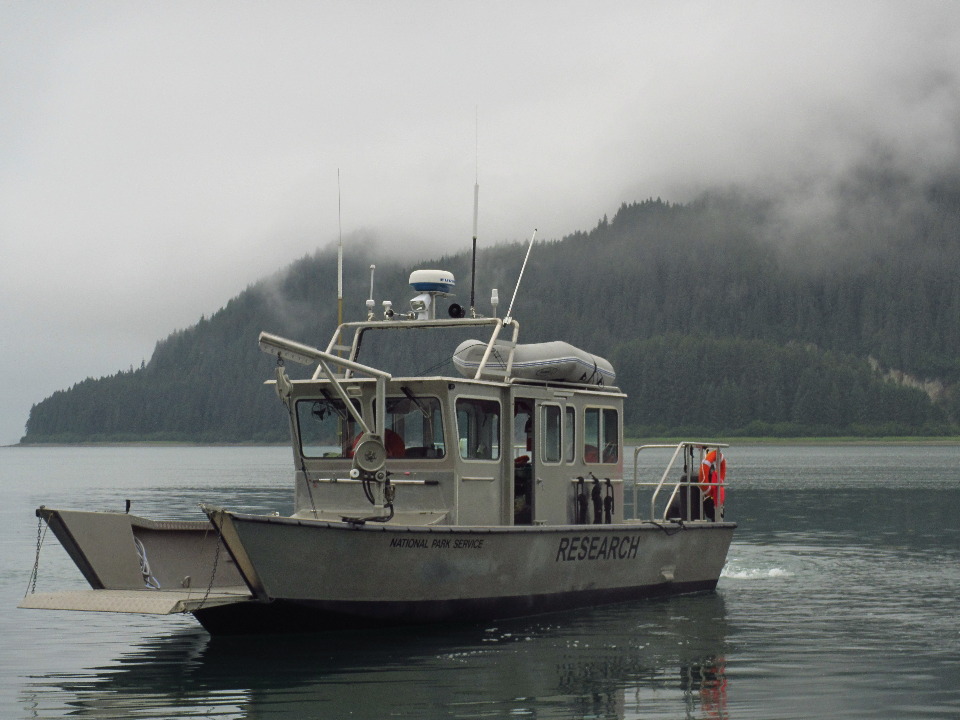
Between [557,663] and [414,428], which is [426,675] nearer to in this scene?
[557,663]

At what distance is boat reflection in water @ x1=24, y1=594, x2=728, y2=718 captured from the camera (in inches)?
449

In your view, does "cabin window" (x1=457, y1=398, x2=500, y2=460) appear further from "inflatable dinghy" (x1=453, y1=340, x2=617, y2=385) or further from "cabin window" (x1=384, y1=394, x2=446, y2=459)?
"inflatable dinghy" (x1=453, y1=340, x2=617, y2=385)

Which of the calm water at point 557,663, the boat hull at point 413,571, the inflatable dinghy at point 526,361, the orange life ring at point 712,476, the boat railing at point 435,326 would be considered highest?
the boat railing at point 435,326

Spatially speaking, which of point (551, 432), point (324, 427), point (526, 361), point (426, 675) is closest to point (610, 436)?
point (551, 432)

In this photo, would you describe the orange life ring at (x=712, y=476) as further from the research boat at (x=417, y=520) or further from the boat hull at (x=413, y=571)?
the boat hull at (x=413, y=571)

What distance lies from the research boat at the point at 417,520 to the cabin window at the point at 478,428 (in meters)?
0.02

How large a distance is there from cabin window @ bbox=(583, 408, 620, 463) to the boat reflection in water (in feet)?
7.15

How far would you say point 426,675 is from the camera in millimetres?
12562

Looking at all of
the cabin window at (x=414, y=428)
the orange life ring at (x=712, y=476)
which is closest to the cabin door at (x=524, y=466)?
the cabin window at (x=414, y=428)

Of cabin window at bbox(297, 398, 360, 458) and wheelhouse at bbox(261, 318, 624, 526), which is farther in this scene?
cabin window at bbox(297, 398, 360, 458)

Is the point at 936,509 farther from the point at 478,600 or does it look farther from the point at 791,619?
the point at 478,600

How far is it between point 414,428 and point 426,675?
3.32 meters

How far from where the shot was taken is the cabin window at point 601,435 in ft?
54.3

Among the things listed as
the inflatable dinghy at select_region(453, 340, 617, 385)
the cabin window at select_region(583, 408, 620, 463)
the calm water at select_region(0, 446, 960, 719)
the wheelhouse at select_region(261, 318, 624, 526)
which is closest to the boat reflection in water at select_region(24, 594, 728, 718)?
the calm water at select_region(0, 446, 960, 719)
